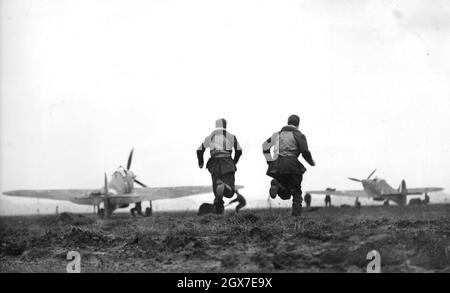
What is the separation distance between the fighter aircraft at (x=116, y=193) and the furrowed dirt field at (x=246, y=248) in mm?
13016

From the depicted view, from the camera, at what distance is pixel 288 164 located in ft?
41.2

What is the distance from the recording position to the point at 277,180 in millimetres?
12750

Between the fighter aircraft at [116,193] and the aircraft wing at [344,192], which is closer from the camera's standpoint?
the fighter aircraft at [116,193]

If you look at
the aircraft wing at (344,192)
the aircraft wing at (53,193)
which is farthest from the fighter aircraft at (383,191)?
the aircraft wing at (53,193)

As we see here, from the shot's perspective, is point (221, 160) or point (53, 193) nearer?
point (221, 160)

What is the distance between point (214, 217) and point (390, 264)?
590 cm

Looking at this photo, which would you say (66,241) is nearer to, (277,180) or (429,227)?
(277,180)

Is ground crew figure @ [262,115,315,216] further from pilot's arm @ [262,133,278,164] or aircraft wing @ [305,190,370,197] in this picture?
aircraft wing @ [305,190,370,197]

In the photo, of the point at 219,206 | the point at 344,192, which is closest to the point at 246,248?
the point at 219,206

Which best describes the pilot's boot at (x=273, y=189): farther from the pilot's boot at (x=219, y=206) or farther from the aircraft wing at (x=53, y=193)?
the aircraft wing at (x=53, y=193)

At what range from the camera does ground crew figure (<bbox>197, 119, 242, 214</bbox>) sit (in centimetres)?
1332

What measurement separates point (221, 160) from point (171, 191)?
12.6 meters

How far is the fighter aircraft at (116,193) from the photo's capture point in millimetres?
24125

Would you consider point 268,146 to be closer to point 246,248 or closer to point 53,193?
point 246,248
